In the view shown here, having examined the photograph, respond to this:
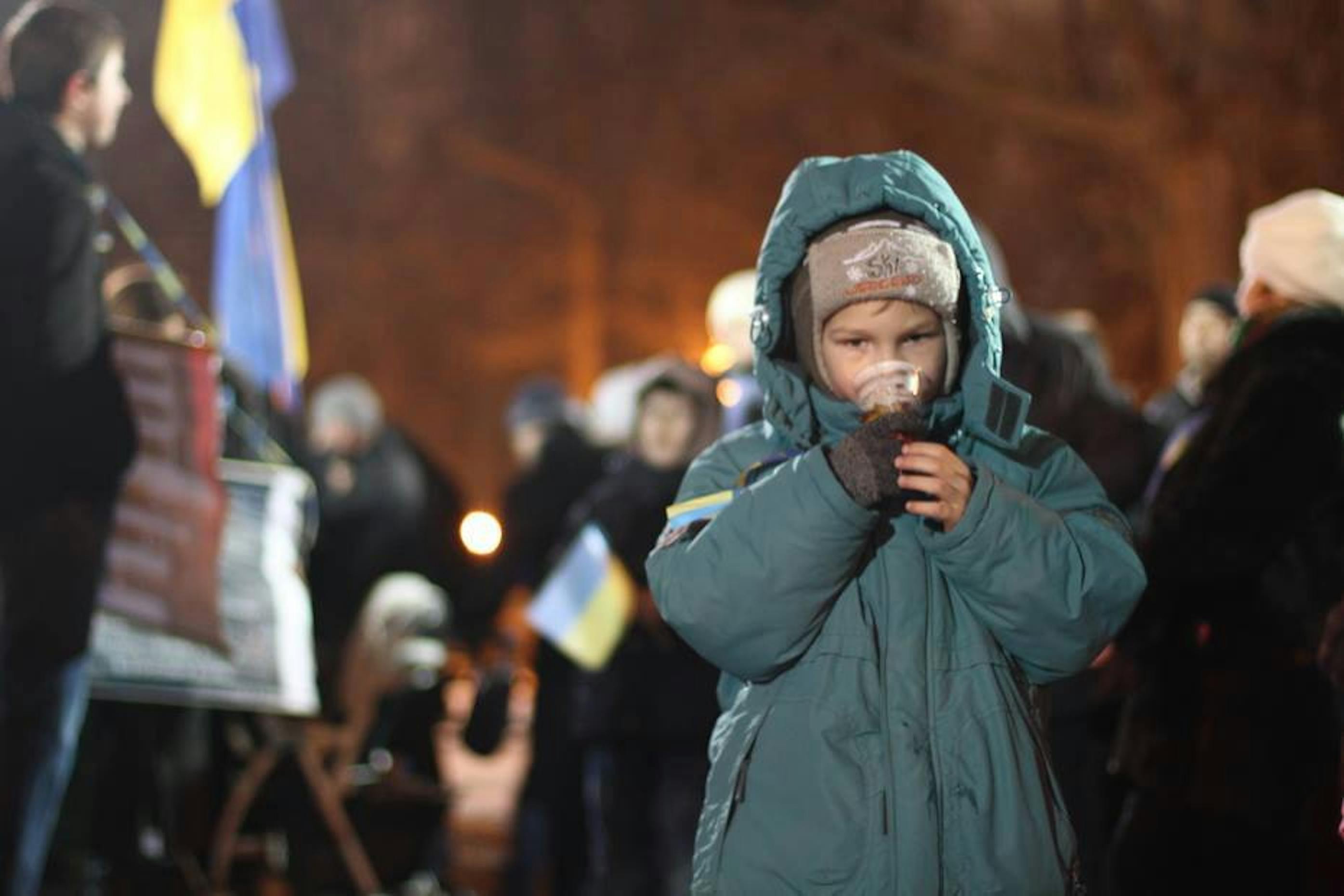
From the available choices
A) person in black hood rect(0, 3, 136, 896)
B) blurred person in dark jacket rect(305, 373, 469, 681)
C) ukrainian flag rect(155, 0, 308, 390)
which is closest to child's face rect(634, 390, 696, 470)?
ukrainian flag rect(155, 0, 308, 390)

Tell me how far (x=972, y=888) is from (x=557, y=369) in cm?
2699

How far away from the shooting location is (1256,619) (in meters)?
5.14

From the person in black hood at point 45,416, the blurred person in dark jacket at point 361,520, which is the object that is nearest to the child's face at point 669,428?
the person in black hood at point 45,416

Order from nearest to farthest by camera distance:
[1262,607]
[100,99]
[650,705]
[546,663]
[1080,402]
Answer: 1. [1262,607]
2. [100,99]
3. [1080,402]
4. [650,705]
5. [546,663]

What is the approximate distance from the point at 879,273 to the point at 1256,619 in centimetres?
197

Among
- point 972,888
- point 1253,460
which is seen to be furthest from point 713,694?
point 972,888

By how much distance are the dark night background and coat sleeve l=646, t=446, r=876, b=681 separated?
15.1 m

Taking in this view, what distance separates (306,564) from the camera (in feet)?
32.8

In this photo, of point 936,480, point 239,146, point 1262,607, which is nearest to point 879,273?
point 936,480

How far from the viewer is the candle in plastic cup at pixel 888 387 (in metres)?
3.51

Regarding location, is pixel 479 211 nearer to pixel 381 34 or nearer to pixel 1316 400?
pixel 381 34

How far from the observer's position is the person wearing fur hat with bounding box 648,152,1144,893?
135 inches

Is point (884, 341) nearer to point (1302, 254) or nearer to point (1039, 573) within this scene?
point (1039, 573)

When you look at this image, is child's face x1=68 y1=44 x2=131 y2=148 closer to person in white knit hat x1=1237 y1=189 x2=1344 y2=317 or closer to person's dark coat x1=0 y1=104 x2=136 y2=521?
person's dark coat x1=0 y1=104 x2=136 y2=521
